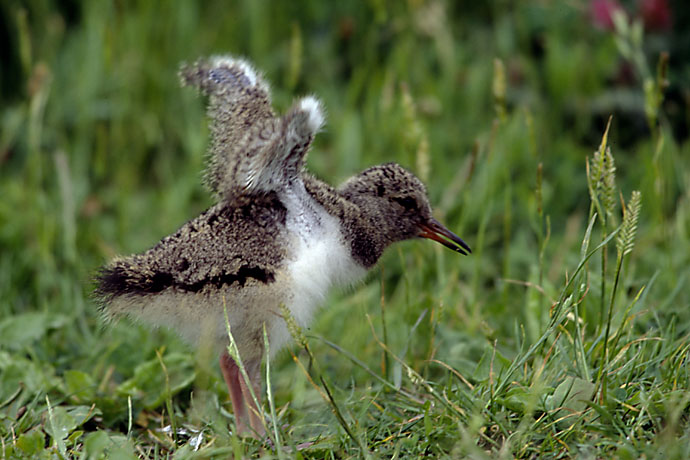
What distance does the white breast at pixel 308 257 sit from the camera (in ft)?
8.05

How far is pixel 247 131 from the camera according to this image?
2.67m

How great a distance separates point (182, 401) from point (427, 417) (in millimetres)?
1029

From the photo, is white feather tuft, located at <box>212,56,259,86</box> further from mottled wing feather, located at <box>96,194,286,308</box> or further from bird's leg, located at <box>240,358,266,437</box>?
bird's leg, located at <box>240,358,266,437</box>

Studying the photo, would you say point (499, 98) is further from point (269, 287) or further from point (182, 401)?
point (182, 401)

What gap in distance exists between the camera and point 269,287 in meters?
2.41

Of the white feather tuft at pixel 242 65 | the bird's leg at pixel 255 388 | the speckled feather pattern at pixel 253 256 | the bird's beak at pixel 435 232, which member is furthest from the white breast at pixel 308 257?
the white feather tuft at pixel 242 65

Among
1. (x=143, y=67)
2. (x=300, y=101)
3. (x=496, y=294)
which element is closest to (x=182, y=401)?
(x=300, y=101)

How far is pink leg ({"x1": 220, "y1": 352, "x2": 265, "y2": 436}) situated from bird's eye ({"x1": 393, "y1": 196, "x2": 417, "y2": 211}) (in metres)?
0.77

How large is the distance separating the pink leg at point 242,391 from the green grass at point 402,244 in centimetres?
8

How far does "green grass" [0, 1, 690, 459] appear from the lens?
7.84 ft

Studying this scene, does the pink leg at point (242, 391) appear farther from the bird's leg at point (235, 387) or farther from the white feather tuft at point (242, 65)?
the white feather tuft at point (242, 65)

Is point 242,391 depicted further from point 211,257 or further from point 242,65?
point 242,65

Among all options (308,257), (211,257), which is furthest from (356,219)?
(211,257)

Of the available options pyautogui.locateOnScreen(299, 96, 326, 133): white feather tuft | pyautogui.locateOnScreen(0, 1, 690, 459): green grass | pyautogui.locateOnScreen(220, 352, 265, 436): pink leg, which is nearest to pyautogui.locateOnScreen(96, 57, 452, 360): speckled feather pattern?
pyautogui.locateOnScreen(299, 96, 326, 133): white feather tuft
